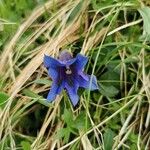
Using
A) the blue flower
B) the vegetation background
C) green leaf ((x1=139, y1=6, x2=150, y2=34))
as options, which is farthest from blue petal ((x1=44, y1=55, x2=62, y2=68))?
green leaf ((x1=139, y1=6, x2=150, y2=34))

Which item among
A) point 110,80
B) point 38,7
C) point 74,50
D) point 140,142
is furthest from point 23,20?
point 140,142

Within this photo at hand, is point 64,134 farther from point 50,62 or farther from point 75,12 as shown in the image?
point 75,12

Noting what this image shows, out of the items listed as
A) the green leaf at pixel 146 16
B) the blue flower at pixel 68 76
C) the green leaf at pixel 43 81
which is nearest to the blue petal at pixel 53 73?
the blue flower at pixel 68 76

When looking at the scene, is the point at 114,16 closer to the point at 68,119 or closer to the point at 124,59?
the point at 124,59

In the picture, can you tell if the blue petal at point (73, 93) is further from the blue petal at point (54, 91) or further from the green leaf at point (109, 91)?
the green leaf at point (109, 91)

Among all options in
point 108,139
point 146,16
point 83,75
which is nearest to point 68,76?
point 83,75

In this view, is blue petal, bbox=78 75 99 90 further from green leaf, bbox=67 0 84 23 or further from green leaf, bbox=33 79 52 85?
green leaf, bbox=67 0 84 23
